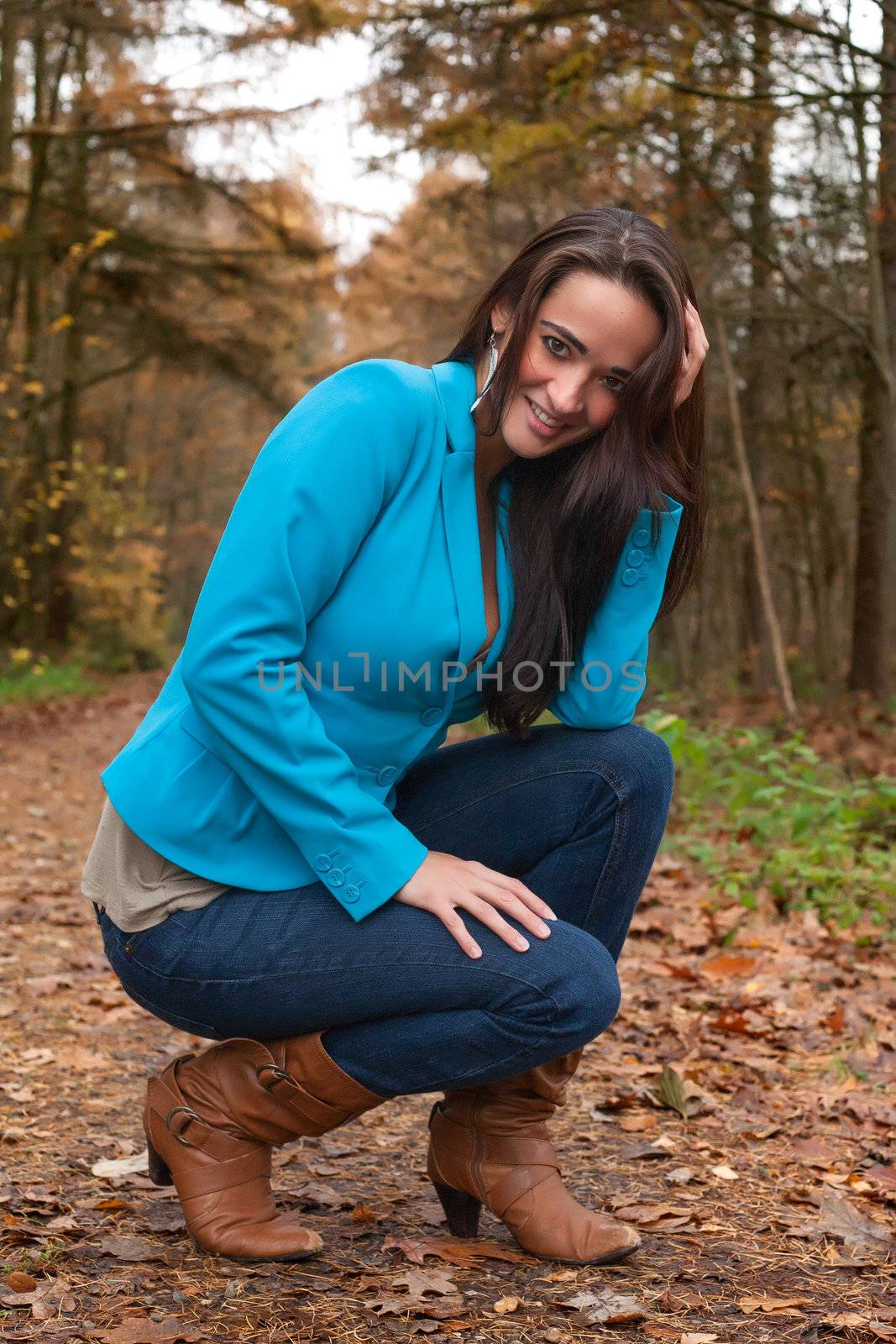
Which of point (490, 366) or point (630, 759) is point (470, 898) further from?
point (490, 366)

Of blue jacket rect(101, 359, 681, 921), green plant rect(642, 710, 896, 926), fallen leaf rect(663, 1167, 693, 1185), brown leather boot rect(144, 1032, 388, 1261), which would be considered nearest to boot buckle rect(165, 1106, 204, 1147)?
brown leather boot rect(144, 1032, 388, 1261)

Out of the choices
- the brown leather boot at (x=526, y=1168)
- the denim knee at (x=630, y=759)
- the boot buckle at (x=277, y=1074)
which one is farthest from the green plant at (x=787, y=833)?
the boot buckle at (x=277, y=1074)

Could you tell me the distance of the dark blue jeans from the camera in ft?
6.47

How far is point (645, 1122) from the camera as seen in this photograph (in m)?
2.82

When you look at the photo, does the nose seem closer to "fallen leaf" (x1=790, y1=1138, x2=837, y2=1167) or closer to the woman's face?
the woman's face

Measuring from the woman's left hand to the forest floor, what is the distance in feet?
5.04

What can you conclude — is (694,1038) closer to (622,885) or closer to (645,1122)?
(645,1122)

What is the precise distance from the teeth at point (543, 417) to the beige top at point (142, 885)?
3.20ft

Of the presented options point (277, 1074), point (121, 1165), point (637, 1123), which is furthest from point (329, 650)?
point (637, 1123)

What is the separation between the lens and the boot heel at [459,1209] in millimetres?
2230

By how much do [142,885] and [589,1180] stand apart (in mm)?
1134

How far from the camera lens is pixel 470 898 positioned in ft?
6.55

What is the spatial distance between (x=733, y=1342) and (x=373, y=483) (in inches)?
57.4

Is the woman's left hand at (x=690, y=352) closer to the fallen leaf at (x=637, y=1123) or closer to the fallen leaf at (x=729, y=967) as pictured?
the fallen leaf at (x=637, y=1123)
